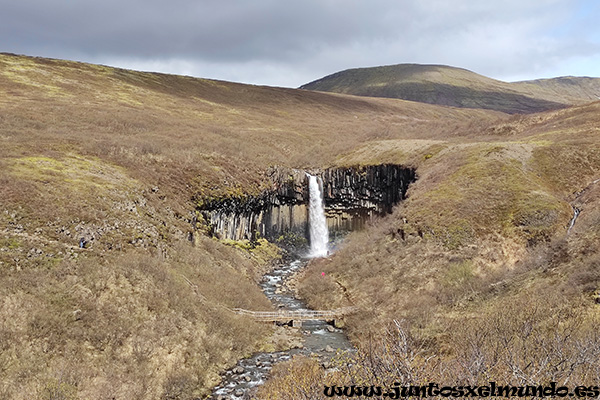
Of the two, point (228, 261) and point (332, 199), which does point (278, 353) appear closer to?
point (228, 261)

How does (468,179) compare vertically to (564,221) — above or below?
above

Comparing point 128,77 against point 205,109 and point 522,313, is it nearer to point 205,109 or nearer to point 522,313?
point 205,109

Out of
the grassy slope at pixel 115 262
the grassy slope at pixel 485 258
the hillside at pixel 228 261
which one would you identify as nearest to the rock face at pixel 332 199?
the hillside at pixel 228 261

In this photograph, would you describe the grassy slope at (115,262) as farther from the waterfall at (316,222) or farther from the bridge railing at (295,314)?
the waterfall at (316,222)

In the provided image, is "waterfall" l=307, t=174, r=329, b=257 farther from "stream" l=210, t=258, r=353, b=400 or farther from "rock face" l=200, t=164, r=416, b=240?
"stream" l=210, t=258, r=353, b=400

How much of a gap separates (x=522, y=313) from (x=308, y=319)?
19124mm

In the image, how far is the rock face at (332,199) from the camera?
65125mm

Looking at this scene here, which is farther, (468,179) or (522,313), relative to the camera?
(468,179)

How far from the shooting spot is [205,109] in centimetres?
12756

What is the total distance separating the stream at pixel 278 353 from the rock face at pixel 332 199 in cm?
1887

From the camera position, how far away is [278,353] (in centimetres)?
3091

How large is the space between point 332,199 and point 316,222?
588 centimetres

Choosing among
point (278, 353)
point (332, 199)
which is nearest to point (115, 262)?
point (278, 353)

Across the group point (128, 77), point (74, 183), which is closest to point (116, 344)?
point (74, 183)
